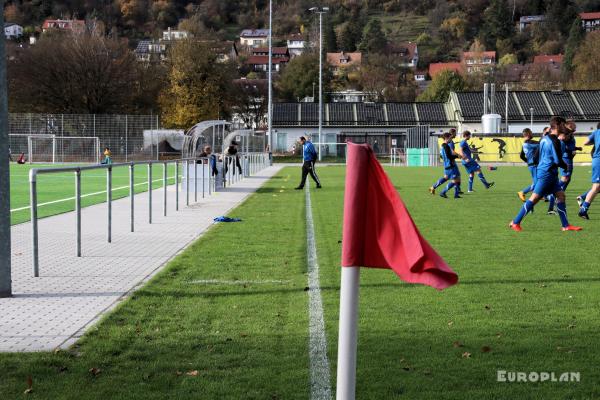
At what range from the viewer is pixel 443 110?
82.8 meters

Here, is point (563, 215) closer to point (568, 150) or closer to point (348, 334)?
point (568, 150)

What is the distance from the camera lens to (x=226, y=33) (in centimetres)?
18800

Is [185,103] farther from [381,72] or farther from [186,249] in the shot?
[186,249]

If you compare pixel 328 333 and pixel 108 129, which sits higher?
pixel 108 129

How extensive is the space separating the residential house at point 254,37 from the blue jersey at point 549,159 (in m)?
178

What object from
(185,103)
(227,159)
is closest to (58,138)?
(185,103)

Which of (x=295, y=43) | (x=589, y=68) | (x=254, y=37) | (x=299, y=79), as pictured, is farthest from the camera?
(x=254, y=37)

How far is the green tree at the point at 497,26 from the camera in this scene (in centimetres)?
16400

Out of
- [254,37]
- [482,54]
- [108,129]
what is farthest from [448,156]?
[254,37]

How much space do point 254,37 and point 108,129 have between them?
137244 mm

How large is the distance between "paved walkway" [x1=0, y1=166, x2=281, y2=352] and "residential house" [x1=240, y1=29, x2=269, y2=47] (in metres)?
174

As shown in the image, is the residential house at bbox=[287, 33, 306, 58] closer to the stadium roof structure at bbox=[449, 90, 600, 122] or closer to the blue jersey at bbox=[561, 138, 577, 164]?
the stadium roof structure at bbox=[449, 90, 600, 122]

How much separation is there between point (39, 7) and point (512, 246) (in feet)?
505

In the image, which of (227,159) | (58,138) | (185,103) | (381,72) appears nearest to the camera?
(227,159)
